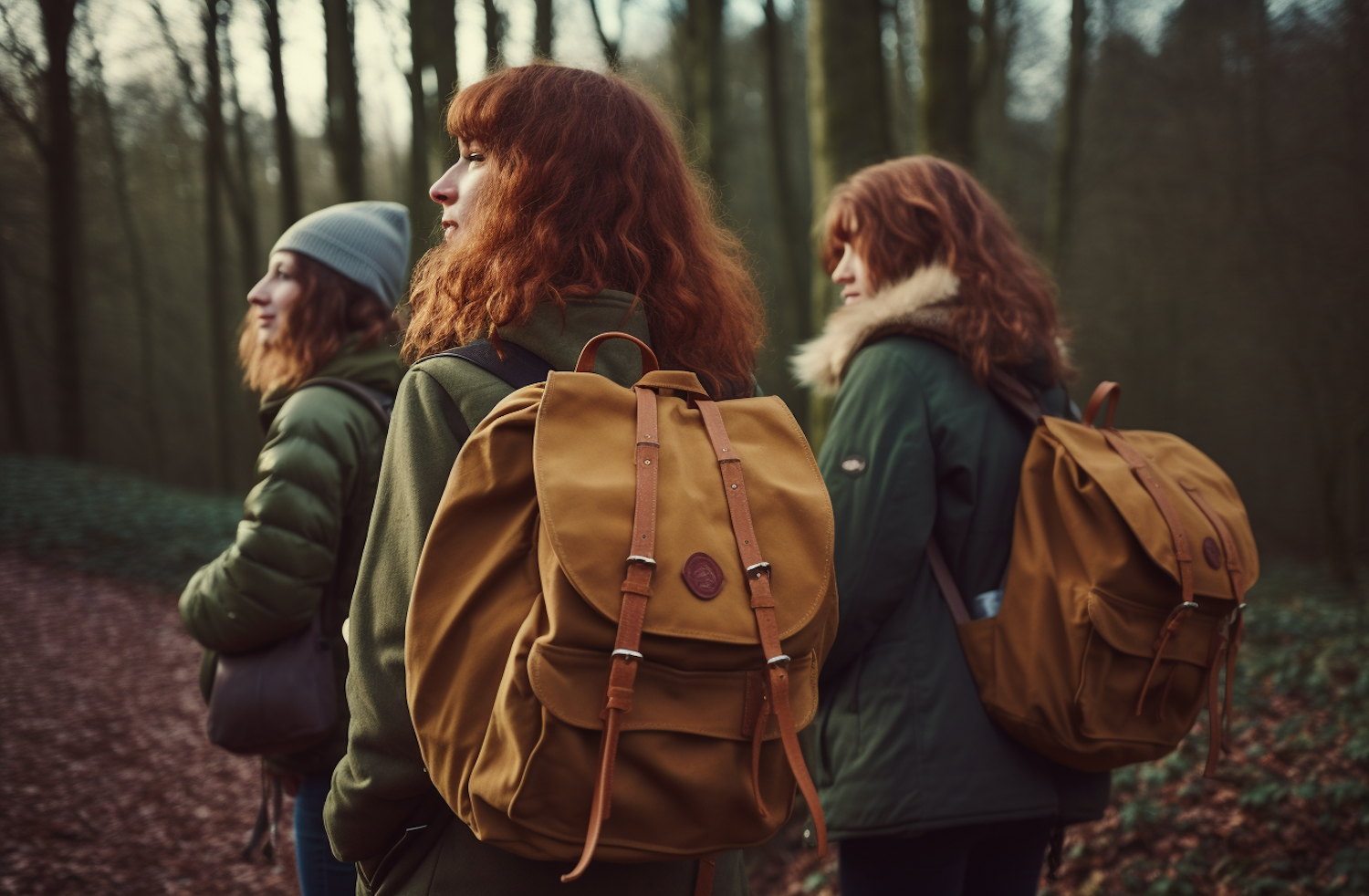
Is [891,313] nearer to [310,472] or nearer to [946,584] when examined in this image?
[946,584]

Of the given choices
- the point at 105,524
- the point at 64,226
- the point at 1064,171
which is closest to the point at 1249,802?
the point at 1064,171

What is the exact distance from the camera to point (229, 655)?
2.26 m

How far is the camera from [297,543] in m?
2.19

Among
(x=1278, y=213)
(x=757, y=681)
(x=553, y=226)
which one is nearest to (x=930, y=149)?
(x=553, y=226)

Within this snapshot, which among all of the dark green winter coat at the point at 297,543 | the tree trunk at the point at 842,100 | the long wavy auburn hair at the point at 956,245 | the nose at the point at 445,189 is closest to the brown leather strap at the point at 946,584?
the long wavy auburn hair at the point at 956,245

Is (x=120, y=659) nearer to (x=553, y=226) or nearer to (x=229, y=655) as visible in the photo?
(x=229, y=655)

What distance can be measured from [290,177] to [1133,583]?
371 inches

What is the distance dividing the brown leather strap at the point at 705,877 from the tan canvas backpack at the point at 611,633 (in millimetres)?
249

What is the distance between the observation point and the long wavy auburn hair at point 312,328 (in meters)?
2.51

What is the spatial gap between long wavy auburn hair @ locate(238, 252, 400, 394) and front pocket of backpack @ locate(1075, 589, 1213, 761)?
2.00 metres

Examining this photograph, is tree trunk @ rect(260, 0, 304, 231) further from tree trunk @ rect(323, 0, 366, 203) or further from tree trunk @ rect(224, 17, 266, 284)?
tree trunk @ rect(224, 17, 266, 284)

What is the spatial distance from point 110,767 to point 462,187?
5301 millimetres

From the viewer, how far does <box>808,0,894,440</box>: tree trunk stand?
407 centimetres

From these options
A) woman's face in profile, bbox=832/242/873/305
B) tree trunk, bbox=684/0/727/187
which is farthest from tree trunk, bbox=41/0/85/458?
woman's face in profile, bbox=832/242/873/305
